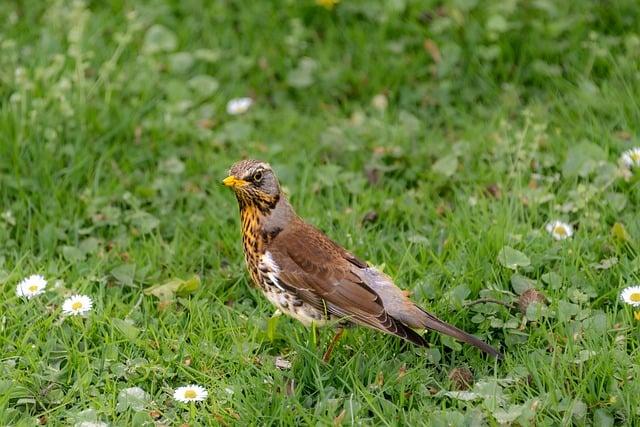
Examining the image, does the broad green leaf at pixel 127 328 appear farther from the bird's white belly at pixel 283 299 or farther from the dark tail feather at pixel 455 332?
the dark tail feather at pixel 455 332

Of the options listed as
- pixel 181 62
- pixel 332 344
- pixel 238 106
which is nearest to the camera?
pixel 332 344

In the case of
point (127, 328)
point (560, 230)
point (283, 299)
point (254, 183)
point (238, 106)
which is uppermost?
point (254, 183)

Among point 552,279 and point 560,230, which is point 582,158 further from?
point 552,279

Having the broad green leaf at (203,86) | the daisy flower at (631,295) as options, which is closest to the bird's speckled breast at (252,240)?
the daisy flower at (631,295)

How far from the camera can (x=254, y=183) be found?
226 inches

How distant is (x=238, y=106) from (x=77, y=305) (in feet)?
9.12

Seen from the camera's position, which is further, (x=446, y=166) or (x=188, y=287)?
(x=446, y=166)

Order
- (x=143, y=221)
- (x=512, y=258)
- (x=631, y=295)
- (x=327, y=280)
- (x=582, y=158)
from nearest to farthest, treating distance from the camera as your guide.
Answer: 1. (x=327, y=280)
2. (x=631, y=295)
3. (x=512, y=258)
4. (x=143, y=221)
5. (x=582, y=158)

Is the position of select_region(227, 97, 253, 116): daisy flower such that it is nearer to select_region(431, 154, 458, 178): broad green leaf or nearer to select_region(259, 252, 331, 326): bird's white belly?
select_region(431, 154, 458, 178): broad green leaf

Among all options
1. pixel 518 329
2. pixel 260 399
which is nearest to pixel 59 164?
pixel 260 399

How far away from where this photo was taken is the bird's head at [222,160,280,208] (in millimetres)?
5703

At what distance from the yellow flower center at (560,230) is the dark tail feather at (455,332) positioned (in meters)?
1.23

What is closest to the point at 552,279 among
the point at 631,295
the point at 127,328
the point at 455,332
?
the point at 631,295

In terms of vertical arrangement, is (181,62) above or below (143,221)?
above
